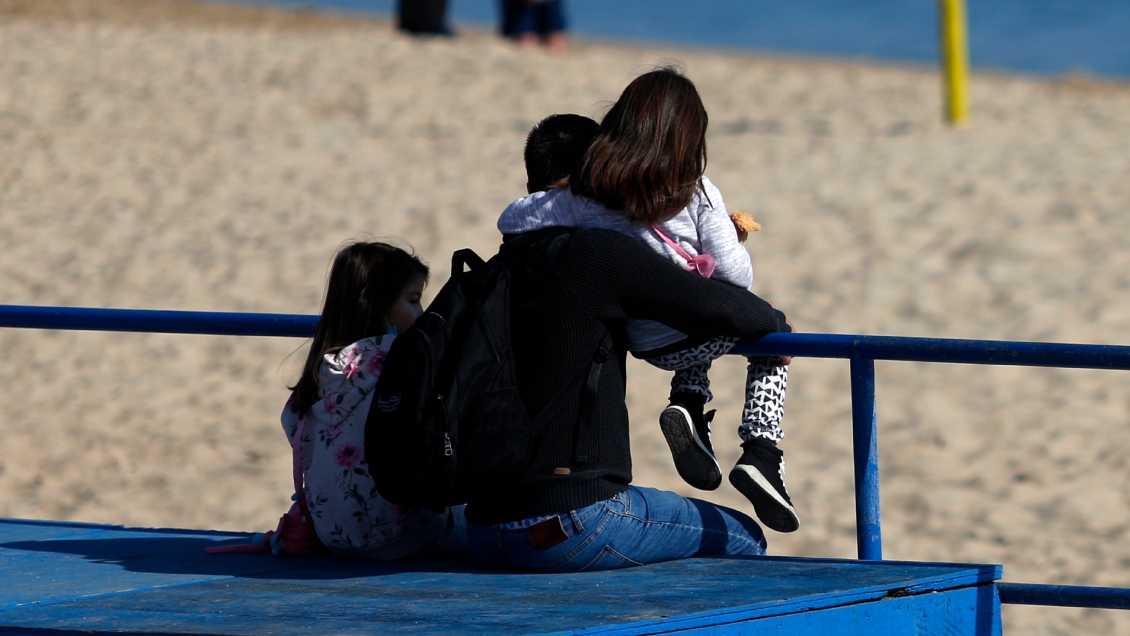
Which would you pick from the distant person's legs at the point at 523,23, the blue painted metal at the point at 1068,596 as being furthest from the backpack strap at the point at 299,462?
the distant person's legs at the point at 523,23

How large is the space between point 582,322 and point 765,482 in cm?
48

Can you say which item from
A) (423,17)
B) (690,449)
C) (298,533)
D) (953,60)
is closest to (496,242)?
(953,60)

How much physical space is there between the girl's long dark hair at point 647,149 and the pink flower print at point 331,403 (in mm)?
669

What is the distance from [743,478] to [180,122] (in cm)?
965

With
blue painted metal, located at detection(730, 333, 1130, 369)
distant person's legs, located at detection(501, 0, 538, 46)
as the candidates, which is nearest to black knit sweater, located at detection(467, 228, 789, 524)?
blue painted metal, located at detection(730, 333, 1130, 369)

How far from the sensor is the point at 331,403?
2.94 metres

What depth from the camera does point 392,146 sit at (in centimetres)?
1136

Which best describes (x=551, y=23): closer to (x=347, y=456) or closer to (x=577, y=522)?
(x=347, y=456)

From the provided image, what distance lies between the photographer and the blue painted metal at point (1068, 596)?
8.73 feet

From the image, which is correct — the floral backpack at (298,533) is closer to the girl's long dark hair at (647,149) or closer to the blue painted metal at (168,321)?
the blue painted metal at (168,321)

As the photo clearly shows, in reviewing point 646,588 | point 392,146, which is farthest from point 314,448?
point 392,146

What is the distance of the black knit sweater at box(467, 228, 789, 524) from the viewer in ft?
8.64

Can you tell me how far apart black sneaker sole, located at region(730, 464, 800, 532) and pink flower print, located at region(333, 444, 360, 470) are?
2.38 feet

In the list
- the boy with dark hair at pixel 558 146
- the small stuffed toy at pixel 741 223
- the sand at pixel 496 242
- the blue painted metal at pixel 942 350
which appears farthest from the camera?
the sand at pixel 496 242
